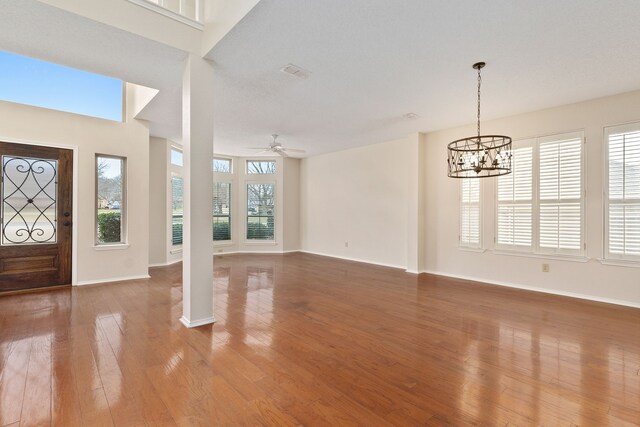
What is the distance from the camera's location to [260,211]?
9008mm

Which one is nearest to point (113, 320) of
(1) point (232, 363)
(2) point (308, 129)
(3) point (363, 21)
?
(1) point (232, 363)

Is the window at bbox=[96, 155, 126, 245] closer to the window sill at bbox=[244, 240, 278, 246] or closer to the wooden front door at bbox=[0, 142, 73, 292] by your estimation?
the wooden front door at bbox=[0, 142, 73, 292]

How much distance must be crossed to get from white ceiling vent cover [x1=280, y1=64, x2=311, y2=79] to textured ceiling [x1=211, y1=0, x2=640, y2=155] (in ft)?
0.27

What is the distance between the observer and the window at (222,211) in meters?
8.52

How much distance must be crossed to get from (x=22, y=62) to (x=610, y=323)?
27.9ft

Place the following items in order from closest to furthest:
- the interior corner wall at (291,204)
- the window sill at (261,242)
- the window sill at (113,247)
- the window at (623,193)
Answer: the window at (623,193)
the window sill at (113,247)
the window sill at (261,242)
the interior corner wall at (291,204)

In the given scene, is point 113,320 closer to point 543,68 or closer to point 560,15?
point 560,15

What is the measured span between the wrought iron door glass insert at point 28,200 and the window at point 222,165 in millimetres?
4011

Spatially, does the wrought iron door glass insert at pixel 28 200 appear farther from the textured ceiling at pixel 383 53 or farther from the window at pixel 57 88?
the textured ceiling at pixel 383 53

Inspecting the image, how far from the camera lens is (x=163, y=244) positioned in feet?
22.2

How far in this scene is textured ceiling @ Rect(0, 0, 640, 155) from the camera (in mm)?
2502

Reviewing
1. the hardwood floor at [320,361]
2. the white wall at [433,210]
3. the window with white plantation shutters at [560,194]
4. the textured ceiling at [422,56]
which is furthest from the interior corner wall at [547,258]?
the hardwood floor at [320,361]

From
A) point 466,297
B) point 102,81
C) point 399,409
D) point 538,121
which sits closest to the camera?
point 399,409

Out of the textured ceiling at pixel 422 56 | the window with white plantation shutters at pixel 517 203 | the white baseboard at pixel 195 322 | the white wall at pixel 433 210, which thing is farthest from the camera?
the window with white plantation shutters at pixel 517 203
